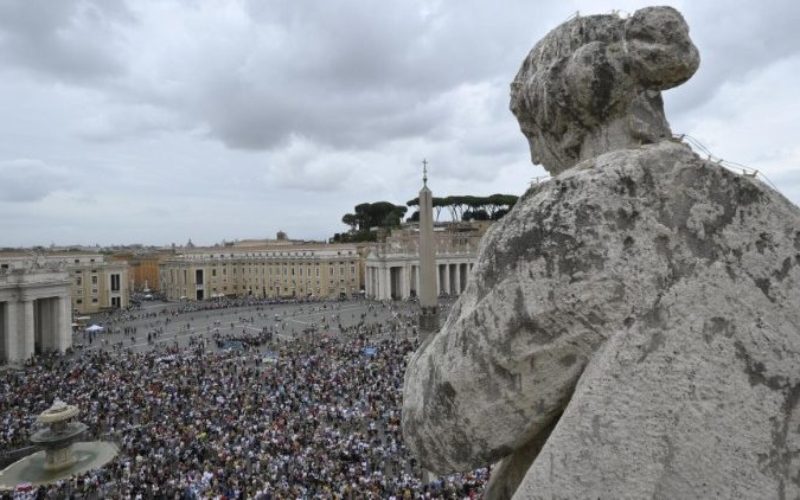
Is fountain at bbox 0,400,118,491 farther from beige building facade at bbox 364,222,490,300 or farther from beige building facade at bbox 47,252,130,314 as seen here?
beige building facade at bbox 47,252,130,314

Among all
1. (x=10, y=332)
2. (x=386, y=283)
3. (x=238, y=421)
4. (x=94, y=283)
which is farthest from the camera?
(x=386, y=283)

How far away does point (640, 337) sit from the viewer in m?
1.38

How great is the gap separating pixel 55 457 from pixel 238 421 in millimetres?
4938

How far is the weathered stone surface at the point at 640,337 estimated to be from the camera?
1.35m

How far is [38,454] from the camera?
15992mm

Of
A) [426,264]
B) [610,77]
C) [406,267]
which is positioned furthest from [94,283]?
[610,77]

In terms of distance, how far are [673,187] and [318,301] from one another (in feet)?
195

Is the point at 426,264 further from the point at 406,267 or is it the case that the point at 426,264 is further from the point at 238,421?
the point at 406,267

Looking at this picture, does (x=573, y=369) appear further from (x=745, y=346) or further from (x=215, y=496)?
(x=215, y=496)

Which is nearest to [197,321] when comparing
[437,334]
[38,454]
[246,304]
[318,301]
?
[246,304]

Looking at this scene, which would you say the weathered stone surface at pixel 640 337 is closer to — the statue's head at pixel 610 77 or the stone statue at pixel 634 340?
the stone statue at pixel 634 340

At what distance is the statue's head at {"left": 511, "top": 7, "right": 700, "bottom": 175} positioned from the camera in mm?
1722

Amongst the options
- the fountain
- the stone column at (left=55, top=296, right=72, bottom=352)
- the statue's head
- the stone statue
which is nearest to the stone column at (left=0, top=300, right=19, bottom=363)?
the stone column at (left=55, top=296, right=72, bottom=352)

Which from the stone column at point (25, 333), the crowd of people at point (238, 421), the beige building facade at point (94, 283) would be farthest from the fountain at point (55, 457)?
the beige building facade at point (94, 283)
